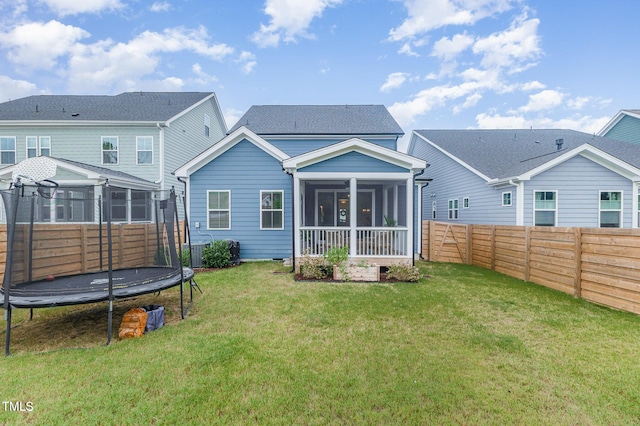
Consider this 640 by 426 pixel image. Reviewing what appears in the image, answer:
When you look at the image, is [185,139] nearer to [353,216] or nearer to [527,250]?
[353,216]

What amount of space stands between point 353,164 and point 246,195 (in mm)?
4283

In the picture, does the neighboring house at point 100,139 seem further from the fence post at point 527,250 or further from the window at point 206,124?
the fence post at point 527,250

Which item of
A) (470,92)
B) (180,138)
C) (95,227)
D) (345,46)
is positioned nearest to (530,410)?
(95,227)

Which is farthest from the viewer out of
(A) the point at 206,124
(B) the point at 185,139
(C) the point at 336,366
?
(A) the point at 206,124

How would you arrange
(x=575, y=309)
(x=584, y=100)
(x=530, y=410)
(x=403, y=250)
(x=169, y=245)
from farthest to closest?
1. (x=584, y=100)
2. (x=403, y=250)
3. (x=169, y=245)
4. (x=575, y=309)
5. (x=530, y=410)

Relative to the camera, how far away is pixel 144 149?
1306 cm

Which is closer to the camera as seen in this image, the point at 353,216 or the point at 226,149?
the point at 353,216

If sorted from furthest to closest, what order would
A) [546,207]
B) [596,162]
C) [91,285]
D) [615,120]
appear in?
[615,120], [546,207], [596,162], [91,285]

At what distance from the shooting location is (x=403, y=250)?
815 cm

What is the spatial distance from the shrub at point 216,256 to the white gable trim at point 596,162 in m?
10.2

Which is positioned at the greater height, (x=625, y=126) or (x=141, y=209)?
(x=625, y=126)

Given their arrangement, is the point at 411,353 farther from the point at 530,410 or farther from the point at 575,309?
the point at 575,309

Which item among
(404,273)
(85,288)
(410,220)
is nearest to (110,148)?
(85,288)

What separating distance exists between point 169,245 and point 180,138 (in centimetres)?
1049
